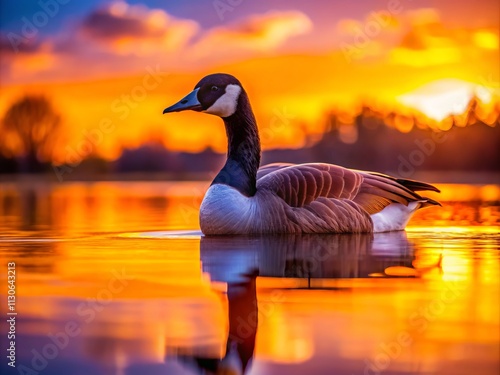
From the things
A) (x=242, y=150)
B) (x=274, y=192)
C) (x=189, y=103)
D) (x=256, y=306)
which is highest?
(x=189, y=103)

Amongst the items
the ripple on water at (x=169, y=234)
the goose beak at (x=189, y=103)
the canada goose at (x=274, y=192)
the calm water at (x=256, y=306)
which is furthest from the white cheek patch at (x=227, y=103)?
the calm water at (x=256, y=306)

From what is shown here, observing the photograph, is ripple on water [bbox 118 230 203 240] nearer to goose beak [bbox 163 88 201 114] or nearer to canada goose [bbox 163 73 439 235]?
canada goose [bbox 163 73 439 235]

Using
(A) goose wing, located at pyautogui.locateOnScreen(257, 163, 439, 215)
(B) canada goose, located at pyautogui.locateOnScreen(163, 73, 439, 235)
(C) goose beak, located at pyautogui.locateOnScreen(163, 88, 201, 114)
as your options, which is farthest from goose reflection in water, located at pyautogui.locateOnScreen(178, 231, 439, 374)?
(C) goose beak, located at pyautogui.locateOnScreen(163, 88, 201, 114)

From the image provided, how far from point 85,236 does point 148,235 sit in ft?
2.66

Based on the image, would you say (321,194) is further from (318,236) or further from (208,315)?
(208,315)

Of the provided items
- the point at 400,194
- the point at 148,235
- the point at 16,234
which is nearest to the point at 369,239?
the point at 400,194

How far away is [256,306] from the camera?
A: 547cm

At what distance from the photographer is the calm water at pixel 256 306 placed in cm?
420

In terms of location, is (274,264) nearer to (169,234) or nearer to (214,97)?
(169,234)

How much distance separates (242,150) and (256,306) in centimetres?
604

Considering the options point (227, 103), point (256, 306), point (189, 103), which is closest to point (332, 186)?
point (227, 103)

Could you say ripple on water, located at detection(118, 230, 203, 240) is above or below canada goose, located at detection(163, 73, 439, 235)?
below

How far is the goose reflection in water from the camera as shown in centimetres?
449

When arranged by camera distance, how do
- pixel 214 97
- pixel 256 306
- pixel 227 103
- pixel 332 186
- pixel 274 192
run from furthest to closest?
pixel 227 103
pixel 214 97
pixel 332 186
pixel 274 192
pixel 256 306
